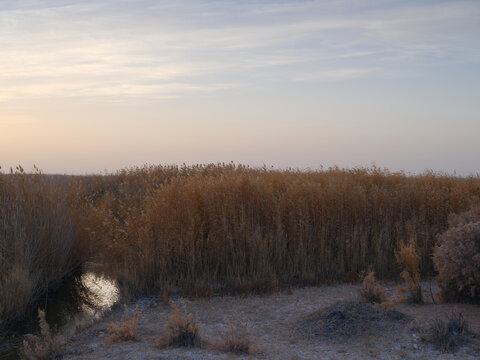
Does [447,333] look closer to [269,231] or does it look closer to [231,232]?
[269,231]

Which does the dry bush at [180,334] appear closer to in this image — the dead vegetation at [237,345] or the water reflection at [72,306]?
the dead vegetation at [237,345]

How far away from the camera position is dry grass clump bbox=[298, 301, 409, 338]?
17.9 ft

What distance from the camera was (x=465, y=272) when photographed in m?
5.93

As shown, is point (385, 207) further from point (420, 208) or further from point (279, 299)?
point (279, 299)

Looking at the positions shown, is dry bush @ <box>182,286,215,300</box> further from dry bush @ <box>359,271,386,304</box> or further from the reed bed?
dry bush @ <box>359,271,386,304</box>

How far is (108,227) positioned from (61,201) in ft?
5.79

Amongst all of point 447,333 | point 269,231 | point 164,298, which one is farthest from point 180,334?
point 269,231

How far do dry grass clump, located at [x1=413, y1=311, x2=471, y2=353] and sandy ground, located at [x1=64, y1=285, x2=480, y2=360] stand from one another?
7 cm

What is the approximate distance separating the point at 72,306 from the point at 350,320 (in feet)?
17.0

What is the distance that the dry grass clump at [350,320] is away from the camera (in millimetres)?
5457

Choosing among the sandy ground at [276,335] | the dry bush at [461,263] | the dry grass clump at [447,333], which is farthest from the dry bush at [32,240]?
the dry bush at [461,263]

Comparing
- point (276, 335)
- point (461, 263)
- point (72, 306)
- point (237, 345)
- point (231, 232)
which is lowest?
point (72, 306)

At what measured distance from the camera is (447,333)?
199 inches

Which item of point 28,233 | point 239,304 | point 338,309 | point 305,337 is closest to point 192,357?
point 305,337
